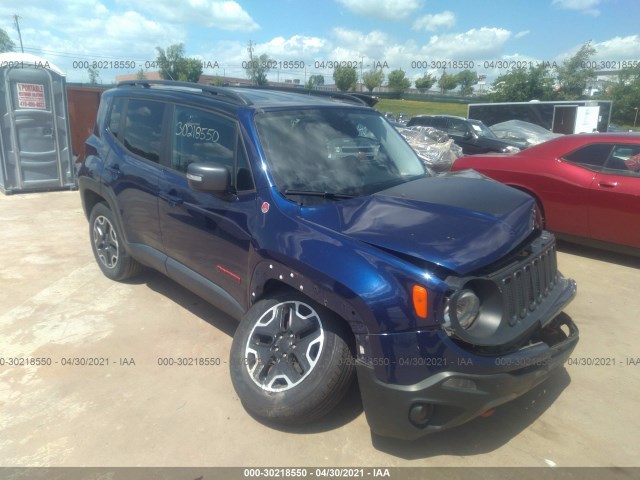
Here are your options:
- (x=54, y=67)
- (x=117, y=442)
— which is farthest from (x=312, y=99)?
(x=54, y=67)

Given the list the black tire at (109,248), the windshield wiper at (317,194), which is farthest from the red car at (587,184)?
the black tire at (109,248)

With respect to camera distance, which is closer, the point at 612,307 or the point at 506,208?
the point at 506,208

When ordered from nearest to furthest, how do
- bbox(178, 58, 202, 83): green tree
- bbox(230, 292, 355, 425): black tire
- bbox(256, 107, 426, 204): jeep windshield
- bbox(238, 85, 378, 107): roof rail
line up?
bbox(230, 292, 355, 425): black tire → bbox(256, 107, 426, 204): jeep windshield → bbox(238, 85, 378, 107): roof rail → bbox(178, 58, 202, 83): green tree

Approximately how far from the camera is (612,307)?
475cm

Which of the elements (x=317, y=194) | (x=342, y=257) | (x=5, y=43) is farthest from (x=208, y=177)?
(x=5, y=43)

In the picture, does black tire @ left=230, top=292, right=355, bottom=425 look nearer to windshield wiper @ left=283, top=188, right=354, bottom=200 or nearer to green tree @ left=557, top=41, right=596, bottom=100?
windshield wiper @ left=283, top=188, right=354, bottom=200

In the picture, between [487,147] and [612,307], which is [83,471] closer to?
[612,307]

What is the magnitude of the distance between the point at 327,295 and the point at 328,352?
33 centimetres

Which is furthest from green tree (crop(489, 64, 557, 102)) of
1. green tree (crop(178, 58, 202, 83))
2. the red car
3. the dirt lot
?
the dirt lot

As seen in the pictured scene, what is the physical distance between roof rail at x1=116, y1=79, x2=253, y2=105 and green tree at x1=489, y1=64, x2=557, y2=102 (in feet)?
136

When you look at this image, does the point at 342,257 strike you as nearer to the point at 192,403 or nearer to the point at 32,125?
the point at 192,403

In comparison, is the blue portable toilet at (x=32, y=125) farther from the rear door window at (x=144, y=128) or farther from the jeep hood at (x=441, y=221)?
the jeep hood at (x=441, y=221)

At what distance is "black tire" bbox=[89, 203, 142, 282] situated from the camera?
495cm

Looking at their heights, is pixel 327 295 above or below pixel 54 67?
below
